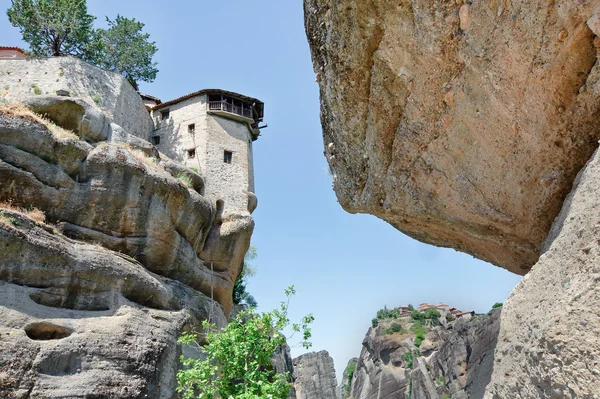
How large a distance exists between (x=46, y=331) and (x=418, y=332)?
190 ft

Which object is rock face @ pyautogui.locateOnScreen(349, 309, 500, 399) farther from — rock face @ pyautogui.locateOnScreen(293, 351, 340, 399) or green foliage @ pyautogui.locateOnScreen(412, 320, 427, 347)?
rock face @ pyautogui.locateOnScreen(293, 351, 340, 399)

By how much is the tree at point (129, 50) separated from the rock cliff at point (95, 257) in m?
11.4

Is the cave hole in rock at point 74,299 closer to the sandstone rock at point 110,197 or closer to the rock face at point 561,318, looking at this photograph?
the sandstone rock at point 110,197

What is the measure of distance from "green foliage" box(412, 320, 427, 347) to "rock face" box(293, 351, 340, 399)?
15252 millimetres

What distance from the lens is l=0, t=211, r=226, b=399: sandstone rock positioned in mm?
12531

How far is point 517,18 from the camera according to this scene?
4594mm

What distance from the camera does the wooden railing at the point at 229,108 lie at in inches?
1255

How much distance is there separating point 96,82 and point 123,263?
1510 centimetres

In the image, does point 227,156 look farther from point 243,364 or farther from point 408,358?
point 408,358

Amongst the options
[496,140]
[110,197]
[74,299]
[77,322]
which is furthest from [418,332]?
[496,140]

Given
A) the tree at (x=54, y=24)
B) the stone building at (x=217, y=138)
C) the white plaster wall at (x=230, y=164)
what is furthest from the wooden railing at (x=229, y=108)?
the tree at (x=54, y=24)

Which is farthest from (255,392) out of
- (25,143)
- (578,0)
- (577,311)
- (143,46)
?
(143,46)

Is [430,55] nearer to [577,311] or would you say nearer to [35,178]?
[577,311]

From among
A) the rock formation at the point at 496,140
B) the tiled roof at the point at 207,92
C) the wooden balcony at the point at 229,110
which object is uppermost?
the tiled roof at the point at 207,92
